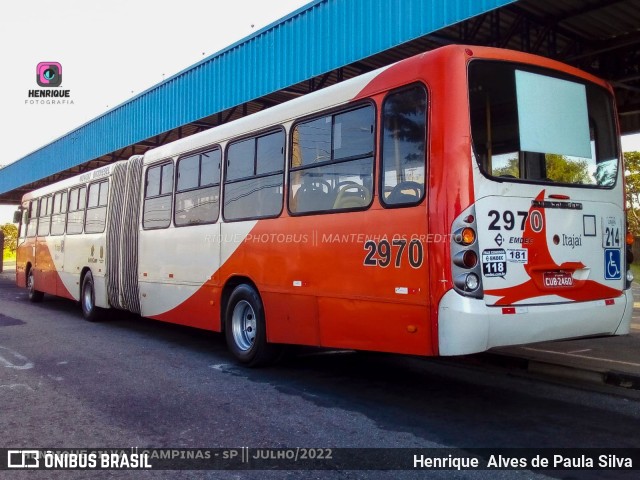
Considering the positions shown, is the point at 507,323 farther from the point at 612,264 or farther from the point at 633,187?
the point at 633,187

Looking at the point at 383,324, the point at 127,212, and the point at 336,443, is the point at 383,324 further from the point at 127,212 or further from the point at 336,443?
the point at 127,212

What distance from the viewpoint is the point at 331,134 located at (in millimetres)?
5992

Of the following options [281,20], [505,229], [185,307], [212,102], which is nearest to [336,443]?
[505,229]

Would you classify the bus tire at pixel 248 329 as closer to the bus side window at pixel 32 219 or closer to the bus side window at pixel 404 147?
the bus side window at pixel 404 147

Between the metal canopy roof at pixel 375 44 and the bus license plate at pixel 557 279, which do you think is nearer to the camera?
the bus license plate at pixel 557 279

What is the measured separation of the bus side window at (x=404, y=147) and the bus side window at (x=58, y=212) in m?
10.4

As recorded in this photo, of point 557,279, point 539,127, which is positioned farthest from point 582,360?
point 539,127

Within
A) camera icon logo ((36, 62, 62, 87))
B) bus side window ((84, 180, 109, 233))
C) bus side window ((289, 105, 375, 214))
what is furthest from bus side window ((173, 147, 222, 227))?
camera icon logo ((36, 62, 62, 87))

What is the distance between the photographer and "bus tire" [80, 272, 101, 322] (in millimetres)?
11648

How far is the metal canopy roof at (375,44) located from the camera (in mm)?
8836

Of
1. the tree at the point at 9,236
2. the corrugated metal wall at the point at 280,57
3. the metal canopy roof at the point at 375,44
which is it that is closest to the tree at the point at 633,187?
the metal canopy roof at the point at 375,44

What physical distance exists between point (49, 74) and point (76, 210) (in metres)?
9.54

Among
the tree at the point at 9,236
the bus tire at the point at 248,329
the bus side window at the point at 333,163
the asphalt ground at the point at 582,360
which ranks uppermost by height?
the tree at the point at 9,236

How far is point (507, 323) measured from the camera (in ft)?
15.8
